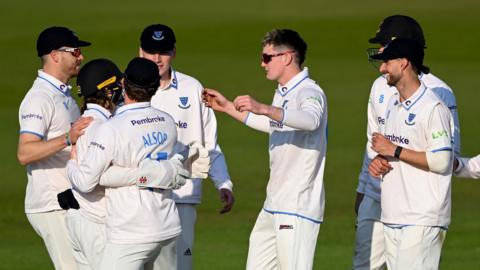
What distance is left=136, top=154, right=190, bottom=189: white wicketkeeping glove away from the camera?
9.09 meters

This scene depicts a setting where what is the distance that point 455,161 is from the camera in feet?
34.4

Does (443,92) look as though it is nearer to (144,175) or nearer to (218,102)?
(218,102)

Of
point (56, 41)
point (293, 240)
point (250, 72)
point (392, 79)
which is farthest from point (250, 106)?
point (250, 72)

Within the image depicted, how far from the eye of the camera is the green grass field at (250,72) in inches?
687

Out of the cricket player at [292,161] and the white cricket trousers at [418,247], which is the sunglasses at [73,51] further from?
the white cricket trousers at [418,247]

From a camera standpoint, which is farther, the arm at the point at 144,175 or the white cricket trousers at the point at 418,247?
the white cricket trousers at the point at 418,247

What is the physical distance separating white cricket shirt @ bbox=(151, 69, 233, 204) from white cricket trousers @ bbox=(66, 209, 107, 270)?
1.73 metres

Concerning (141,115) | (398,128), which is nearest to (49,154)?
(141,115)

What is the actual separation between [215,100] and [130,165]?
1.67m

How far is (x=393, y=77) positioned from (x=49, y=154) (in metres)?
3.08

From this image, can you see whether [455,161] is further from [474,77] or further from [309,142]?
[474,77]

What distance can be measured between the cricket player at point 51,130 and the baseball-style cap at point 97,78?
1016mm

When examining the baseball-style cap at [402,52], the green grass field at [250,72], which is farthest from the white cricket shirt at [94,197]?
the green grass field at [250,72]

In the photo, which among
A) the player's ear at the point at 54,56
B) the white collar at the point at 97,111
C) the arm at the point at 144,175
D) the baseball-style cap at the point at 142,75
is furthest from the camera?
the player's ear at the point at 54,56
